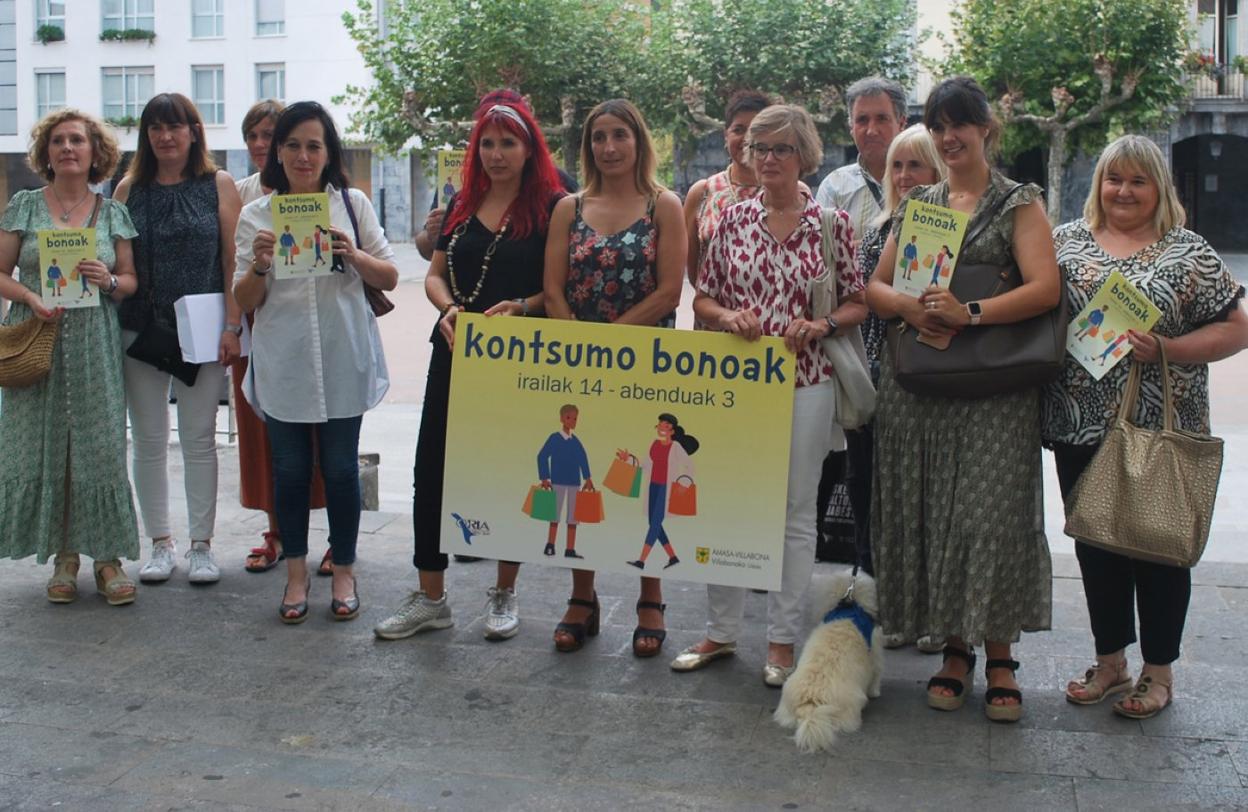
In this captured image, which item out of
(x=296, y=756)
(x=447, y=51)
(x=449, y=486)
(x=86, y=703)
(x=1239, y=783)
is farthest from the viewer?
(x=447, y=51)

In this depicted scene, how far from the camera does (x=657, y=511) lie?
4586mm

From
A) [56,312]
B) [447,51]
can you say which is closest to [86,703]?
[56,312]

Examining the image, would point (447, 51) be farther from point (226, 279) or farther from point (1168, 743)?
point (1168, 743)

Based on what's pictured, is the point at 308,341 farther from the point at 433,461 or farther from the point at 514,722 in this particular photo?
the point at 514,722

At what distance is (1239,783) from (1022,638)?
1.33 metres

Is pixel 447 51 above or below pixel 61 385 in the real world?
above

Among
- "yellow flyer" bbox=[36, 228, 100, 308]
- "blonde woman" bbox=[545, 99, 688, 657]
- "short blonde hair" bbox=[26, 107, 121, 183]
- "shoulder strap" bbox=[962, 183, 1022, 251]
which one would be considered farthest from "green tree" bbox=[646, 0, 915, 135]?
"shoulder strap" bbox=[962, 183, 1022, 251]

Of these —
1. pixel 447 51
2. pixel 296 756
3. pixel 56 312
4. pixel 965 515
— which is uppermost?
pixel 447 51

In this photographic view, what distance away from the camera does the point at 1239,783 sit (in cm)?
378

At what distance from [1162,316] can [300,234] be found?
295cm

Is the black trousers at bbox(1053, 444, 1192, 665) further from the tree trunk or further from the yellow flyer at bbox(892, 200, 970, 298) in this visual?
the tree trunk

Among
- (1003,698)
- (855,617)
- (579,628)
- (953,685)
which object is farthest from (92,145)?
(1003,698)

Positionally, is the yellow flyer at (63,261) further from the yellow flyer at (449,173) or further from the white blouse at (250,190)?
the yellow flyer at (449,173)

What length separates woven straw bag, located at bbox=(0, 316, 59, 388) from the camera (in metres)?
5.42
